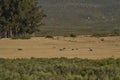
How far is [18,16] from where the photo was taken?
66375mm

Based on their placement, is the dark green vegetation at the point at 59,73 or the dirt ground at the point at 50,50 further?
the dirt ground at the point at 50,50

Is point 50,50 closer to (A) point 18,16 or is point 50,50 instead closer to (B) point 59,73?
(B) point 59,73

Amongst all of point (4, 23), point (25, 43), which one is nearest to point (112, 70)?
point (25, 43)

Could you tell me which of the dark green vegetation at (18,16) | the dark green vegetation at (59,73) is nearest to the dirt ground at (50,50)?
the dark green vegetation at (18,16)

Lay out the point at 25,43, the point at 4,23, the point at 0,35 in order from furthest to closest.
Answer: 1. the point at 0,35
2. the point at 4,23
3. the point at 25,43

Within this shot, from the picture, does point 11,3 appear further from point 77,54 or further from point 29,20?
point 77,54

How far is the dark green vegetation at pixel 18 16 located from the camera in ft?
217

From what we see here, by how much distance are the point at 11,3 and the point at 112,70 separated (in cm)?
4800

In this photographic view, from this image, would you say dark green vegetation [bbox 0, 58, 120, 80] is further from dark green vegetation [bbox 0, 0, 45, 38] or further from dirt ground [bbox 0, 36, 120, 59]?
dark green vegetation [bbox 0, 0, 45, 38]

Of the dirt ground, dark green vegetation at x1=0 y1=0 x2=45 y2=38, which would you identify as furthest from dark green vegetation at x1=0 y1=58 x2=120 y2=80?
dark green vegetation at x1=0 y1=0 x2=45 y2=38

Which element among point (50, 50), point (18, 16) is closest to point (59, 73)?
point (50, 50)

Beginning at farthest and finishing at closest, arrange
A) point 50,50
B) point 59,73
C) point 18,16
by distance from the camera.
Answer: point 18,16 → point 50,50 → point 59,73

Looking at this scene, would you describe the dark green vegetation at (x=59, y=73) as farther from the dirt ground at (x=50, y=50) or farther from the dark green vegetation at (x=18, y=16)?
the dark green vegetation at (x=18, y=16)

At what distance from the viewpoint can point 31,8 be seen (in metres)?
69.9
